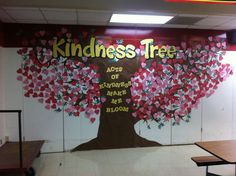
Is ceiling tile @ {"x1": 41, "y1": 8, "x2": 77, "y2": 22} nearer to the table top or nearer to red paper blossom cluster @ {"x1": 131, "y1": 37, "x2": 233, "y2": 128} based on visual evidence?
red paper blossom cluster @ {"x1": 131, "y1": 37, "x2": 233, "y2": 128}

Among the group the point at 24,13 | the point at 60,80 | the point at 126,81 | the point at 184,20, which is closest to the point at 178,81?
the point at 126,81

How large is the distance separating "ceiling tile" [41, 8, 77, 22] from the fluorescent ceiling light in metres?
0.72

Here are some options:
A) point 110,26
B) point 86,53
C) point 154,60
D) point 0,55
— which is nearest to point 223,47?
point 154,60

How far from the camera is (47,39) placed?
15.0 feet

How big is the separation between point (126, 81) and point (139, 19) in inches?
52.1

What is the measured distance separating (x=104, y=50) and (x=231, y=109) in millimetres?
3313

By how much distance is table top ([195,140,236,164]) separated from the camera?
2535 mm

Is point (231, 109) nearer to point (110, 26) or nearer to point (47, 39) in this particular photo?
point (110, 26)

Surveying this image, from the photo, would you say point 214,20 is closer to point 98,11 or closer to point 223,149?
point 98,11

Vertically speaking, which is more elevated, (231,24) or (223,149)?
(231,24)

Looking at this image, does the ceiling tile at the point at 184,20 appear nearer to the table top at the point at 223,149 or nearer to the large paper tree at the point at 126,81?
the large paper tree at the point at 126,81

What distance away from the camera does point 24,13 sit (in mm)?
3826

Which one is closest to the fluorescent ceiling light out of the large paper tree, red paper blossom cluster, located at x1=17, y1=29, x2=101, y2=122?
the large paper tree

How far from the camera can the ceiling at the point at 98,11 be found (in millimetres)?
3576
